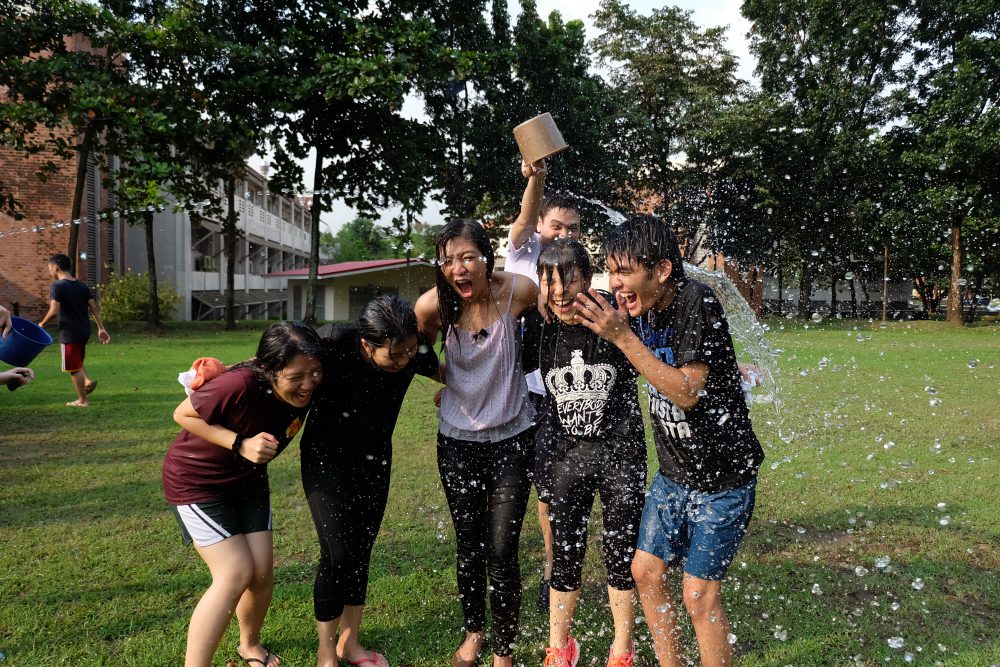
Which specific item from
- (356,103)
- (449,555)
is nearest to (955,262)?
(356,103)

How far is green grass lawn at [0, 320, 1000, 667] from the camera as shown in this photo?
317 cm

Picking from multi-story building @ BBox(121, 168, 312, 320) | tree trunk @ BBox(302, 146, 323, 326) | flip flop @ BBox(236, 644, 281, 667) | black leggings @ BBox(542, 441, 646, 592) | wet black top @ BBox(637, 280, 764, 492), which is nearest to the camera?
wet black top @ BBox(637, 280, 764, 492)

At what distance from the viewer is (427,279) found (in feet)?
140

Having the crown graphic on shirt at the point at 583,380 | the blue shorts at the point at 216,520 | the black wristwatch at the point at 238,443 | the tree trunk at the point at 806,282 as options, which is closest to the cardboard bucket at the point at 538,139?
the crown graphic on shirt at the point at 583,380

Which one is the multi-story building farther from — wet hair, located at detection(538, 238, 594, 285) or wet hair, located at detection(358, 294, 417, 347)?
wet hair, located at detection(538, 238, 594, 285)

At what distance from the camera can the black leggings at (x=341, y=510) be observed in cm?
284

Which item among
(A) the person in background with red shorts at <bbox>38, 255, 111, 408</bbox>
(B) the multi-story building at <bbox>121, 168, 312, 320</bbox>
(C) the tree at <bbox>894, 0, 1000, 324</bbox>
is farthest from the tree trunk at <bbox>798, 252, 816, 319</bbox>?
(A) the person in background with red shorts at <bbox>38, 255, 111, 408</bbox>

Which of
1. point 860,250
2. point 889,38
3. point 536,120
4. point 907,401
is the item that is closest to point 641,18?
point 889,38

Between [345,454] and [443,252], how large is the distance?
956mm

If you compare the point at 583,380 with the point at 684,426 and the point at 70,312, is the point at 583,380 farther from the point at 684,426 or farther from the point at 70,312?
the point at 70,312

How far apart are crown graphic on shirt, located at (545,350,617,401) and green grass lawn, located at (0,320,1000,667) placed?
1.22 m

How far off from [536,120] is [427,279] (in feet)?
130

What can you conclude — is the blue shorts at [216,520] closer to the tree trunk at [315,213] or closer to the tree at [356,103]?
the tree at [356,103]

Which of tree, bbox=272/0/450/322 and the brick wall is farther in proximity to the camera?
the brick wall
